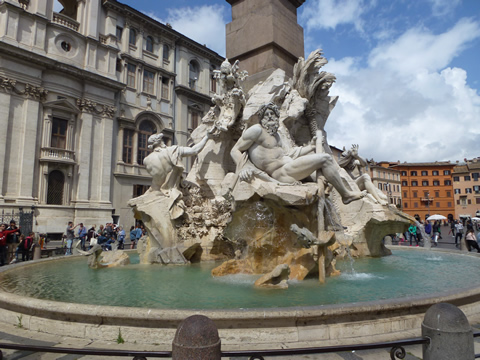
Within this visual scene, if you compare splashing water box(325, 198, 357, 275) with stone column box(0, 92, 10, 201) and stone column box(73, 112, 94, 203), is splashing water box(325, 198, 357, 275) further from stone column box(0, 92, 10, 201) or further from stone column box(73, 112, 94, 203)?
stone column box(73, 112, 94, 203)

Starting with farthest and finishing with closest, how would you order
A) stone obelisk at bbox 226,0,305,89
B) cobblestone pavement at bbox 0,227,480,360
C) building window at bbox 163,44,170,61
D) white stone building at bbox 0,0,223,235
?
building window at bbox 163,44,170,61
white stone building at bbox 0,0,223,235
stone obelisk at bbox 226,0,305,89
cobblestone pavement at bbox 0,227,480,360

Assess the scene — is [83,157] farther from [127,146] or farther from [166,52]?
[166,52]

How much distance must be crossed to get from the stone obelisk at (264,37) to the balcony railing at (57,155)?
18.0 m

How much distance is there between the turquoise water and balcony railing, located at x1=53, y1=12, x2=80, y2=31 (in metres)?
23.5

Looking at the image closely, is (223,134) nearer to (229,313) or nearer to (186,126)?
(229,313)

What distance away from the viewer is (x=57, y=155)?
23.6m

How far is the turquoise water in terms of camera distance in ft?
13.5

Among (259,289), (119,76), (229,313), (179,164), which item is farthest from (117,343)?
(119,76)

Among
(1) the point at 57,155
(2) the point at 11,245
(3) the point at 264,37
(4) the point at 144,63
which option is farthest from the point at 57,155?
(3) the point at 264,37

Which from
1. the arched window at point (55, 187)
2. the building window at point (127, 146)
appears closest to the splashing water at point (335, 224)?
the arched window at point (55, 187)

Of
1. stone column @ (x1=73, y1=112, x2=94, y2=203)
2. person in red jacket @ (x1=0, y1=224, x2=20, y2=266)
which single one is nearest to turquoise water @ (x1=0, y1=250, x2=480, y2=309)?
person in red jacket @ (x1=0, y1=224, x2=20, y2=266)

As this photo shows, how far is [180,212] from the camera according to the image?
7.96 metres

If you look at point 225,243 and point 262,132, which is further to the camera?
point 225,243

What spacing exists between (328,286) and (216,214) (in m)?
3.92
